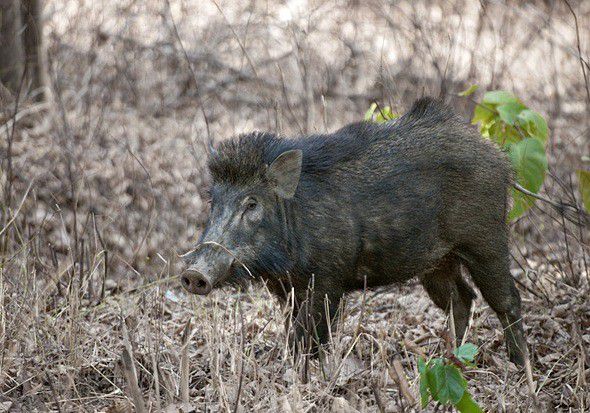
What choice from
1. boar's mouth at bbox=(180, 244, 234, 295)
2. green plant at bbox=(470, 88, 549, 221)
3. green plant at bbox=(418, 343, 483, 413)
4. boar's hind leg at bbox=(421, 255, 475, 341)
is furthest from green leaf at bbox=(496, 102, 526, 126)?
green plant at bbox=(418, 343, 483, 413)

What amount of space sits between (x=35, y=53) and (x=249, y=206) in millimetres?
6037

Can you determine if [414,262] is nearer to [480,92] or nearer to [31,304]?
[31,304]

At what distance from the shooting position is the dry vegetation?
4.32 metres

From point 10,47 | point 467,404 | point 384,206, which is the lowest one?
point 467,404

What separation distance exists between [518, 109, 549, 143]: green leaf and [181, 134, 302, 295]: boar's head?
4.89 feet

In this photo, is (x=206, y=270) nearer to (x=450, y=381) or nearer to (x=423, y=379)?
(x=423, y=379)

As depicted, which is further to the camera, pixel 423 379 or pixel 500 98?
pixel 500 98

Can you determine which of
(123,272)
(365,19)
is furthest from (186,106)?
(123,272)

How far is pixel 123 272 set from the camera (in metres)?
7.73

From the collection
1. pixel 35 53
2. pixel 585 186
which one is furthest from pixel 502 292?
pixel 35 53

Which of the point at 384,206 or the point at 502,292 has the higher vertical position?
the point at 384,206

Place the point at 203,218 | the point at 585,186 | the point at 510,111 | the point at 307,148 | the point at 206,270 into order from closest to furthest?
the point at 206,270, the point at 307,148, the point at 585,186, the point at 510,111, the point at 203,218

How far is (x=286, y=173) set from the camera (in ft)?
15.4

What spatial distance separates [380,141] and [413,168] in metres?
0.23
